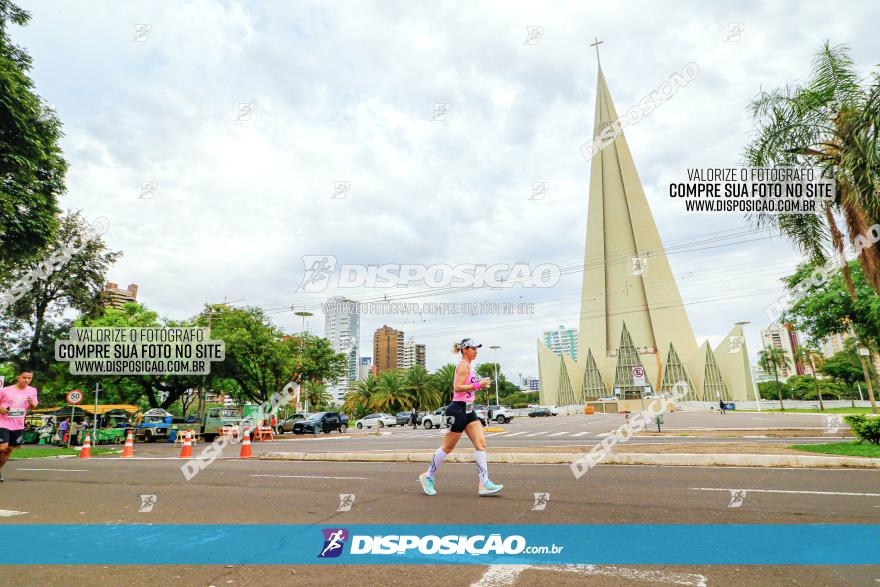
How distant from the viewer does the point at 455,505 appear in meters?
5.61

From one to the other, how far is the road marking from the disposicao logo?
1.35 meters

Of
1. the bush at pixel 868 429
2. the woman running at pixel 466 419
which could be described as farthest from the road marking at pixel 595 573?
the bush at pixel 868 429

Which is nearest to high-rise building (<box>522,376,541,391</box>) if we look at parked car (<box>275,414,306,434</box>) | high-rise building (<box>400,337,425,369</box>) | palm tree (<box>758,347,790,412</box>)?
high-rise building (<box>400,337,425,369</box>)

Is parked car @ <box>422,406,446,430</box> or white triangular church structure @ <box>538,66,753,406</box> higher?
white triangular church structure @ <box>538,66,753,406</box>

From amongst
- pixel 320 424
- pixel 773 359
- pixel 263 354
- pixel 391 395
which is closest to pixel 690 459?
pixel 320 424

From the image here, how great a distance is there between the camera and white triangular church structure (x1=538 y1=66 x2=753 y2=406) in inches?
3201

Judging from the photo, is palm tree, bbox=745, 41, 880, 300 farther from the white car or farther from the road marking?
the white car

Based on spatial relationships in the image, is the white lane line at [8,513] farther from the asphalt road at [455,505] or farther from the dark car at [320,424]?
the dark car at [320,424]

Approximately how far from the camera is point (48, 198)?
14586 millimetres

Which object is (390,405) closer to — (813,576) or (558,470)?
(558,470)

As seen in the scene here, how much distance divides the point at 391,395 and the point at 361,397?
5.25 meters

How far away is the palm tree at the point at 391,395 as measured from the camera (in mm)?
60750

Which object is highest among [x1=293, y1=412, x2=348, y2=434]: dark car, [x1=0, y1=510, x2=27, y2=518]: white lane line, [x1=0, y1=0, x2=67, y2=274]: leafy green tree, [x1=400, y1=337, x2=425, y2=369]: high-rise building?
[x1=400, y1=337, x2=425, y2=369]: high-rise building

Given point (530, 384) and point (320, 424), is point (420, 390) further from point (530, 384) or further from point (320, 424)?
point (530, 384)
